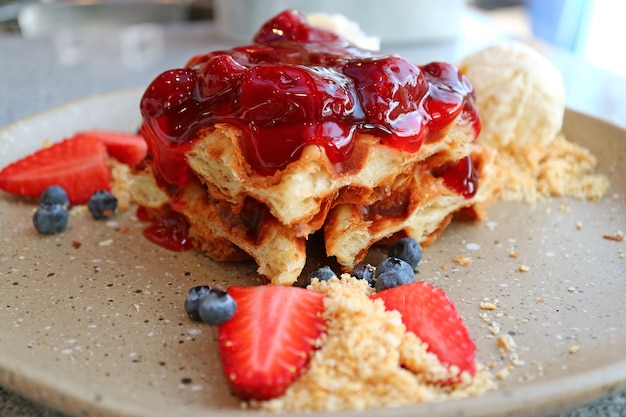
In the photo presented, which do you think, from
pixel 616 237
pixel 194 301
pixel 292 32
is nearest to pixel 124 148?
pixel 292 32

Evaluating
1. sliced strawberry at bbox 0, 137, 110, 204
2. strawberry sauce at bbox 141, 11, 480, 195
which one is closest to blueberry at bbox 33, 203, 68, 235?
sliced strawberry at bbox 0, 137, 110, 204

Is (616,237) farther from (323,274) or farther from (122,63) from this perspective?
(122,63)

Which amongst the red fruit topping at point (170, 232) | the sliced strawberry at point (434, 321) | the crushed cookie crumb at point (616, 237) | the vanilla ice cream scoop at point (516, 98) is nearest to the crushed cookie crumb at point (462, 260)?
the sliced strawberry at point (434, 321)

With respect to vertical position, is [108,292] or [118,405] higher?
[118,405]

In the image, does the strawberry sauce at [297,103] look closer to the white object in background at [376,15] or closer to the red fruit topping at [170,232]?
the red fruit topping at [170,232]

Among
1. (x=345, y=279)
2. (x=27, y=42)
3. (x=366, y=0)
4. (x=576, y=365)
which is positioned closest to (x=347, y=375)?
(x=345, y=279)

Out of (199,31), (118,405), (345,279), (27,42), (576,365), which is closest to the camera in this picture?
(118,405)

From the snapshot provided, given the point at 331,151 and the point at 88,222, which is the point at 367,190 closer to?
the point at 331,151
